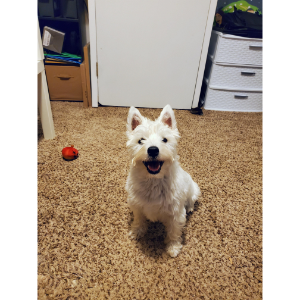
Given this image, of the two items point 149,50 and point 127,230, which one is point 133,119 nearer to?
point 127,230

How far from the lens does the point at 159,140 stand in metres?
0.95

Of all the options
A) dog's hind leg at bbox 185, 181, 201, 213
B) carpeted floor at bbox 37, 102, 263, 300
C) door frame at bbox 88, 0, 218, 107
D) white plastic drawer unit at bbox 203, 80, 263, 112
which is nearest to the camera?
carpeted floor at bbox 37, 102, 263, 300

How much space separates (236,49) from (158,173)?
7.33 ft

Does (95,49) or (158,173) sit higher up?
(95,49)

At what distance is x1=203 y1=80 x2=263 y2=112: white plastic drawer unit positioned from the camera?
274 centimetres

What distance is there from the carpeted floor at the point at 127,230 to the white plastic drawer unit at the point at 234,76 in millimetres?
990

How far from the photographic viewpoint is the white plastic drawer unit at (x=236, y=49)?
7.77 feet

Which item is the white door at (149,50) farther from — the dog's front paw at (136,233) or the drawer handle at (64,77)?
the dog's front paw at (136,233)

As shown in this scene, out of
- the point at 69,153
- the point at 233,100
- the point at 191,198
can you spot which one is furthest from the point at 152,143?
the point at 233,100

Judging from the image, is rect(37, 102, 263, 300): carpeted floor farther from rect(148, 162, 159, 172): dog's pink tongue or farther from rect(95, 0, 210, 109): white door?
rect(95, 0, 210, 109): white door

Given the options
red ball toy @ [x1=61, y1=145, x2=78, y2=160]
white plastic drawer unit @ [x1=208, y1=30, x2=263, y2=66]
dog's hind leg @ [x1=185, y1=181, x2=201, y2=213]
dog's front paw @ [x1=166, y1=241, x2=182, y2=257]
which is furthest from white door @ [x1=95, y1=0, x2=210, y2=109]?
dog's front paw @ [x1=166, y1=241, x2=182, y2=257]

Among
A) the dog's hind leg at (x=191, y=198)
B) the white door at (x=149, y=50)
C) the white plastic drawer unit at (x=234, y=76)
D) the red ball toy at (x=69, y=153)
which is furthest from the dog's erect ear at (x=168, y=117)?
the white plastic drawer unit at (x=234, y=76)

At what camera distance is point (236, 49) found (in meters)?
2.43
